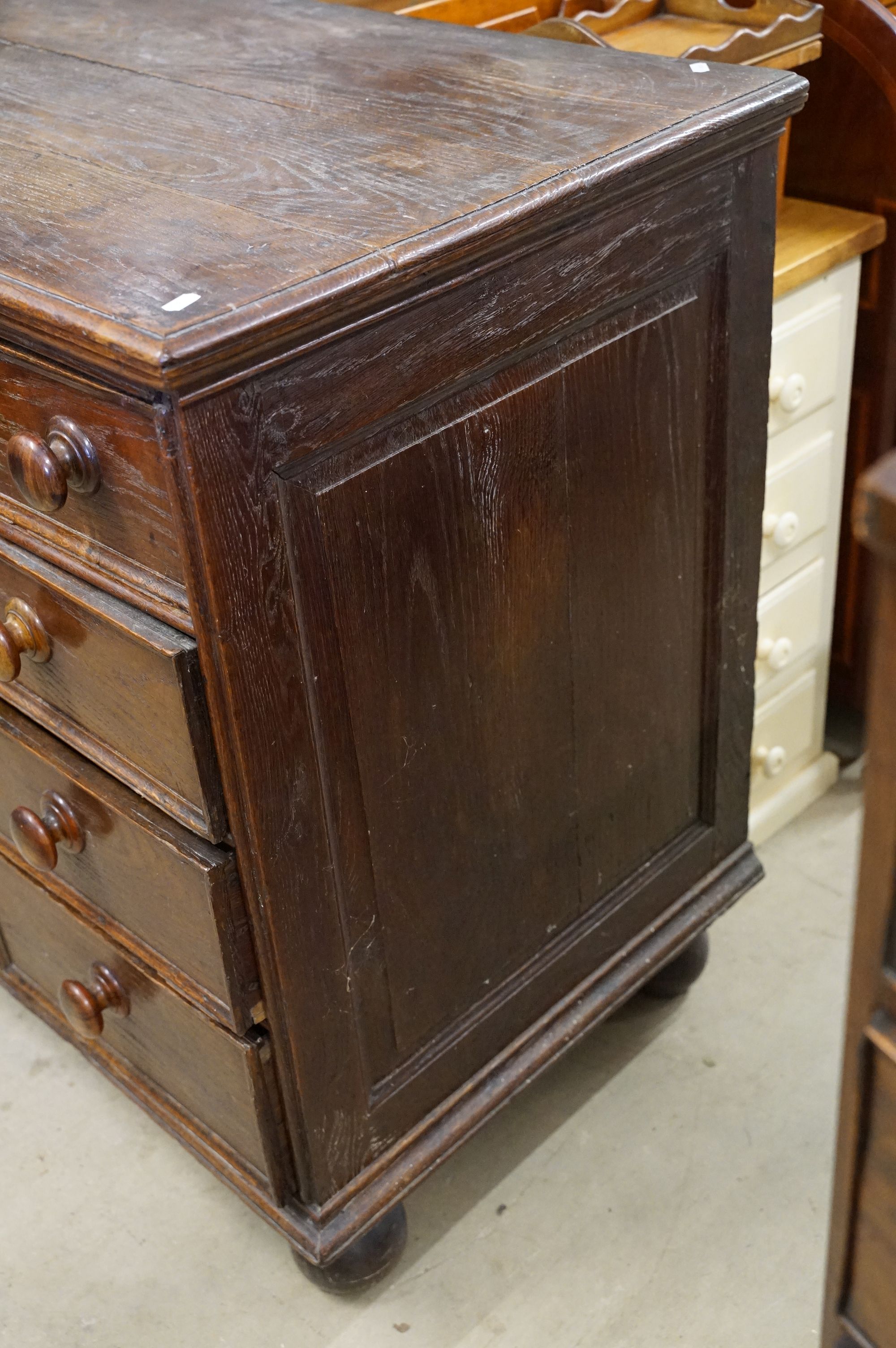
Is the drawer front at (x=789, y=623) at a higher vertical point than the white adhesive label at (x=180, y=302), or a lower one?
lower

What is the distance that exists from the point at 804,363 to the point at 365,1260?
3.07ft

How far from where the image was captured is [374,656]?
0.87 m

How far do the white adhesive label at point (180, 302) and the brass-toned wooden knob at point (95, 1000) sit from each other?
618 millimetres

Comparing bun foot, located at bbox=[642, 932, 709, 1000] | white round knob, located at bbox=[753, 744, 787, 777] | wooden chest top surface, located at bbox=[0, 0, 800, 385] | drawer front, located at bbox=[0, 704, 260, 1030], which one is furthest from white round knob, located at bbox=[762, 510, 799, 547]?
drawer front, located at bbox=[0, 704, 260, 1030]

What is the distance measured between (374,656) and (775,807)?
2.83 ft

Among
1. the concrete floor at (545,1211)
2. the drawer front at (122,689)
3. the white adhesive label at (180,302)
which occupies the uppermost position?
the white adhesive label at (180,302)

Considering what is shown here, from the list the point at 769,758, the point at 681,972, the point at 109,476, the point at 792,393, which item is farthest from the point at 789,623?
the point at 109,476

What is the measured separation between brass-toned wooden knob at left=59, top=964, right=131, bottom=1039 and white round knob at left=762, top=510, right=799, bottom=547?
78 cm

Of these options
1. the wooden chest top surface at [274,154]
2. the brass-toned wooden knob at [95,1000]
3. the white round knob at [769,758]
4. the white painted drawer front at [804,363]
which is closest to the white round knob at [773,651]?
the white round knob at [769,758]

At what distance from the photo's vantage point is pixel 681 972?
138cm

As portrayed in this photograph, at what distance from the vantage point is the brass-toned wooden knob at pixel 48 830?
3.37 ft

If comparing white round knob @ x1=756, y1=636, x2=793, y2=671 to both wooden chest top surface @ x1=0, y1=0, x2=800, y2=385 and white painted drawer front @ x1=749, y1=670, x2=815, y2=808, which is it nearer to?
white painted drawer front @ x1=749, y1=670, x2=815, y2=808

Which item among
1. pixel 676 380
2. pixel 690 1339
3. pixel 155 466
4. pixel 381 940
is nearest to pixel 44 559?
pixel 155 466

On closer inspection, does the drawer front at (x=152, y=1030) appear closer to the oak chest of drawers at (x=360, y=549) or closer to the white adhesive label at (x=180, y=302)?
the oak chest of drawers at (x=360, y=549)
